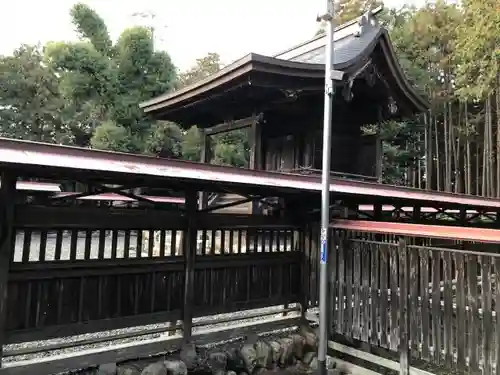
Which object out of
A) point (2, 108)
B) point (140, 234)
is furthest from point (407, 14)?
point (2, 108)

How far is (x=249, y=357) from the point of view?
4.83 metres

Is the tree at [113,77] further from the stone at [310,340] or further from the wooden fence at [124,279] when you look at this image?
the stone at [310,340]

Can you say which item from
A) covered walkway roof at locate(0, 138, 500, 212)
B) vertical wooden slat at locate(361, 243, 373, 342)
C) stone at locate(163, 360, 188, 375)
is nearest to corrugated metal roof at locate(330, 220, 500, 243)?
vertical wooden slat at locate(361, 243, 373, 342)

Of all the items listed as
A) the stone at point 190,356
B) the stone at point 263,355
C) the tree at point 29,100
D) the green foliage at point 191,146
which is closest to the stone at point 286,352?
the stone at point 263,355

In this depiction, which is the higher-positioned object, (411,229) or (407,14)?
(407,14)

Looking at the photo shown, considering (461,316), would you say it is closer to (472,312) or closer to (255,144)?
(472,312)

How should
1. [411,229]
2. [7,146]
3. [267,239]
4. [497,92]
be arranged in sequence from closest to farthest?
[7,146] < [411,229] < [267,239] < [497,92]

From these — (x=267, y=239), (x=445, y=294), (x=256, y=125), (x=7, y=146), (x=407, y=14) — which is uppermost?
(x=407, y=14)

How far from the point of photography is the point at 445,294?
4.16 meters

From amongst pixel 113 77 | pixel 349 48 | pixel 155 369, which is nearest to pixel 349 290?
pixel 155 369

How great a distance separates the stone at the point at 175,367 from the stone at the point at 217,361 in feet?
1.16

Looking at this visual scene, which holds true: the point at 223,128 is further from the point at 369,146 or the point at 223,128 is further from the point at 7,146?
the point at 7,146

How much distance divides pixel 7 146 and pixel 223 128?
6.27m

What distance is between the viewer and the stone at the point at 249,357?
479 centimetres
